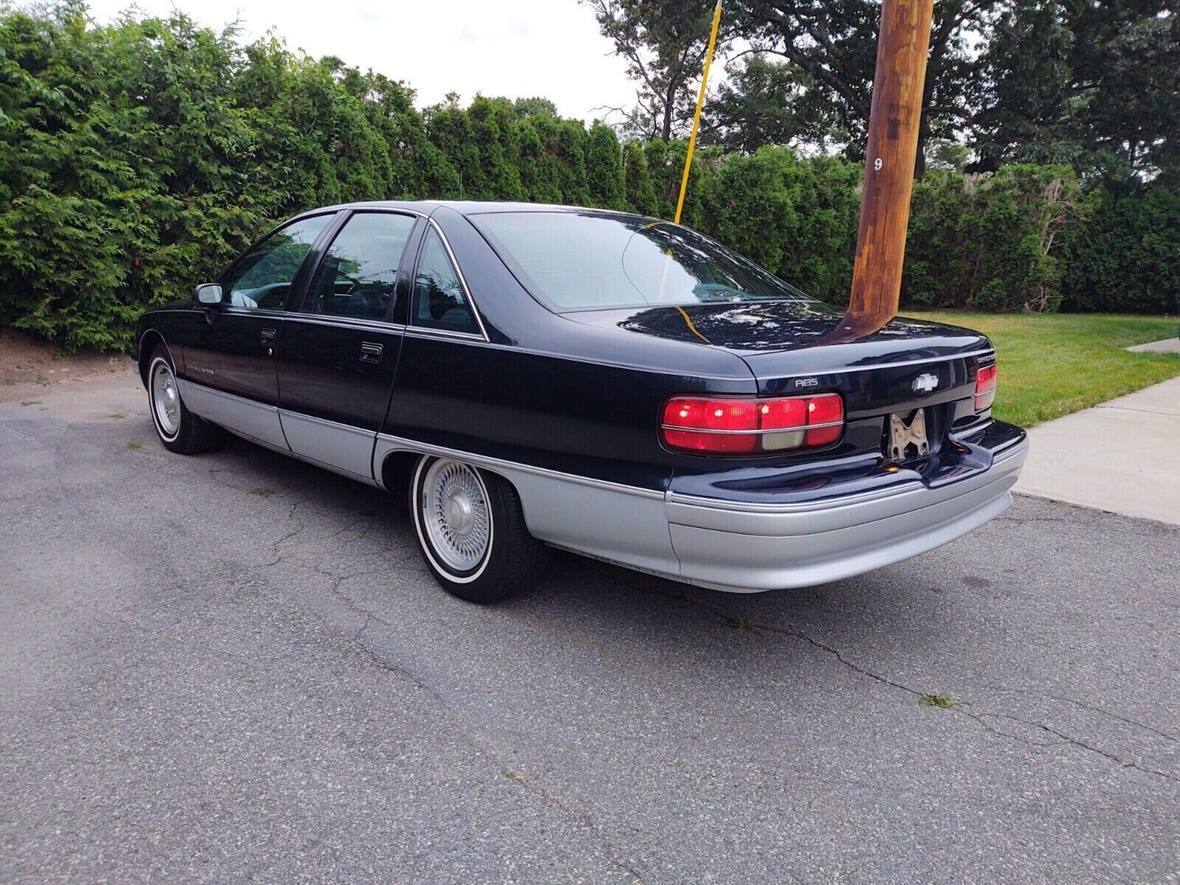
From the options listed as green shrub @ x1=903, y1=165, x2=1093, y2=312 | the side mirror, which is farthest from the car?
green shrub @ x1=903, y1=165, x2=1093, y2=312

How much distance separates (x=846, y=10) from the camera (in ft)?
78.0

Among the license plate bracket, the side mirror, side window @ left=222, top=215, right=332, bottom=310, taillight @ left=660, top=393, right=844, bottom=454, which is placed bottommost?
the license plate bracket

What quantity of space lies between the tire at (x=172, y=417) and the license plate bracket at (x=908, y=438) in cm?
427

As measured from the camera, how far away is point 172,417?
575 centimetres

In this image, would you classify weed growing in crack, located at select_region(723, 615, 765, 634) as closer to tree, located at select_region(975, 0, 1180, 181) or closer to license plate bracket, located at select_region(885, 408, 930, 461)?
license plate bracket, located at select_region(885, 408, 930, 461)

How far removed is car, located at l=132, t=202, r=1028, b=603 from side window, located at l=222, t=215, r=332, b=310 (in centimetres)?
3

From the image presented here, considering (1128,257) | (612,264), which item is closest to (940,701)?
(612,264)

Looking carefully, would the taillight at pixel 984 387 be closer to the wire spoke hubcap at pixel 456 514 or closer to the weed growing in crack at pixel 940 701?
the weed growing in crack at pixel 940 701

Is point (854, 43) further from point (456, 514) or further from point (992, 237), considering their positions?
point (456, 514)

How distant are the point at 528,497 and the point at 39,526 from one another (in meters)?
2.75

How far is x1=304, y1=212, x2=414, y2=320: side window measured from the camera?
12.6ft

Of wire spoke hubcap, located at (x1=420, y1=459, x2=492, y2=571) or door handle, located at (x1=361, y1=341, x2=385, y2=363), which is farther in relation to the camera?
door handle, located at (x1=361, y1=341, x2=385, y2=363)

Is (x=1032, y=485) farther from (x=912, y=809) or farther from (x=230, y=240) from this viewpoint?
(x=230, y=240)

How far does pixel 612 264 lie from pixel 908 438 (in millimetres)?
1382
